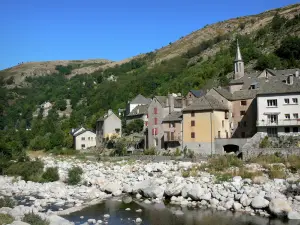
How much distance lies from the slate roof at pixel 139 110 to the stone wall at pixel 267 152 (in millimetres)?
35003

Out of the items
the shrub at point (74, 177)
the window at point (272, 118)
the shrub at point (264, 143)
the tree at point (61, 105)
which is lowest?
the shrub at point (74, 177)

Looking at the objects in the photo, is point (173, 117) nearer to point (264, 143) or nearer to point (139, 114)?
point (264, 143)

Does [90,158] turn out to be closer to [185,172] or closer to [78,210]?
[185,172]

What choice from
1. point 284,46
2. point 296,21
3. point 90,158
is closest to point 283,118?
point 90,158

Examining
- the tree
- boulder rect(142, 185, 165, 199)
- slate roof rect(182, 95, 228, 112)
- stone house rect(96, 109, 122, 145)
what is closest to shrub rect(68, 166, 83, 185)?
boulder rect(142, 185, 165, 199)

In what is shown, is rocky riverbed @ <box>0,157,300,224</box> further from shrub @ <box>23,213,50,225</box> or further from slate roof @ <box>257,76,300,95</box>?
slate roof @ <box>257,76,300,95</box>

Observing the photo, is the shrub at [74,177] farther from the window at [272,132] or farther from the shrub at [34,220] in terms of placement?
the window at [272,132]

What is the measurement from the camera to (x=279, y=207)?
2609 cm

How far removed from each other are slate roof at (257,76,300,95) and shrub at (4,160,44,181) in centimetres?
3028

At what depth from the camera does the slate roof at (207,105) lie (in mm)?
50784

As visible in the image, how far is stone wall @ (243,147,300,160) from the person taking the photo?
40562 millimetres

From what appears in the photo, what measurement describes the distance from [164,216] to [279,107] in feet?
85.9

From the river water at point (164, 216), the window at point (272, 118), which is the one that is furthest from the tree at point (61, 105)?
the river water at point (164, 216)

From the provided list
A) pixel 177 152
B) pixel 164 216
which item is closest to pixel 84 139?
pixel 177 152
